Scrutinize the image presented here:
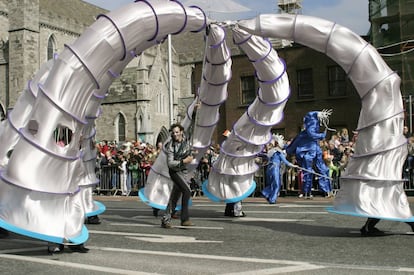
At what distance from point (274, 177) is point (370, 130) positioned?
21.9 feet

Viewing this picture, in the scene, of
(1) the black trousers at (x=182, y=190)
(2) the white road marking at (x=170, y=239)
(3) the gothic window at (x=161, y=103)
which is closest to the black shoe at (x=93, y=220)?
(1) the black trousers at (x=182, y=190)

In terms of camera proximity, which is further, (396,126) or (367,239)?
(396,126)

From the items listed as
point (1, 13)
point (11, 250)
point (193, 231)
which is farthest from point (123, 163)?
point (1, 13)

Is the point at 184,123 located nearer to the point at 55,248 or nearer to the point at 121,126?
the point at 55,248

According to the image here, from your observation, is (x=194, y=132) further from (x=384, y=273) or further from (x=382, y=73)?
(x=384, y=273)

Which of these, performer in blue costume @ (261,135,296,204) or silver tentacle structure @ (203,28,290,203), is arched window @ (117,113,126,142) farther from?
silver tentacle structure @ (203,28,290,203)

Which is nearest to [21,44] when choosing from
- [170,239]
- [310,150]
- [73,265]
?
[310,150]

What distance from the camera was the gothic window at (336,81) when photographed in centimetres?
3222

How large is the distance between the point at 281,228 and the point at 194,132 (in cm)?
357

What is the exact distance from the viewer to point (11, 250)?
7.88 metres

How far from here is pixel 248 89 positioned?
116 ft

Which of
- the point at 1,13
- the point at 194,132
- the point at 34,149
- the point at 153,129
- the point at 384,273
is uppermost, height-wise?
the point at 1,13

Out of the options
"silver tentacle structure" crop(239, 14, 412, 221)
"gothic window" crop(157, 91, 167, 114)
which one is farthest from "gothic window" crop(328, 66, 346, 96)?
"silver tentacle structure" crop(239, 14, 412, 221)

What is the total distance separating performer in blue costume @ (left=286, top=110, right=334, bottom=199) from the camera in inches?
636
